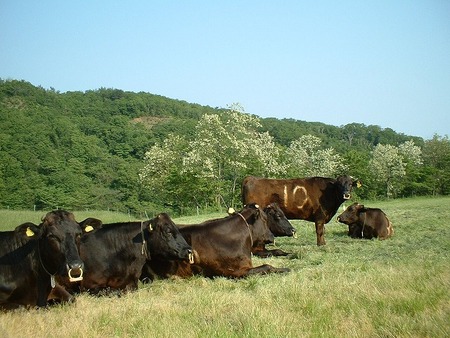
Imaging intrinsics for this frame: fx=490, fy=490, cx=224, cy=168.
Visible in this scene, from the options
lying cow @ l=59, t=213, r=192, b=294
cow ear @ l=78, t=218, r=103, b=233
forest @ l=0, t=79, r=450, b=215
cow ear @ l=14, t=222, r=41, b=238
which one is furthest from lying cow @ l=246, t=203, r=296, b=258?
forest @ l=0, t=79, r=450, b=215

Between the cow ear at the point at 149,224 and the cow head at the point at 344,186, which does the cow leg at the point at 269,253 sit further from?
the cow ear at the point at 149,224

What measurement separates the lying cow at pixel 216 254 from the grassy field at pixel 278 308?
15.2 inches

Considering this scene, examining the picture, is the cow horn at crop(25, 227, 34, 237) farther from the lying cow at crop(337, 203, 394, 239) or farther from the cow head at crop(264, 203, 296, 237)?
the lying cow at crop(337, 203, 394, 239)

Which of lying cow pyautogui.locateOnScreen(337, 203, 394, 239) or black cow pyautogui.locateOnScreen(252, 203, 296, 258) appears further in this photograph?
lying cow pyautogui.locateOnScreen(337, 203, 394, 239)

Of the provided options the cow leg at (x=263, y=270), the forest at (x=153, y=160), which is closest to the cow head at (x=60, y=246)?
the cow leg at (x=263, y=270)

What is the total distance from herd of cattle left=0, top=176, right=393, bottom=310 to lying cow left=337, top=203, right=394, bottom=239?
257cm

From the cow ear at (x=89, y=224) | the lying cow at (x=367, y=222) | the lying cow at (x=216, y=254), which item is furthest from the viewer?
the lying cow at (x=367, y=222)

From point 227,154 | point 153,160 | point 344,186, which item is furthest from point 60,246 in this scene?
point 153,160

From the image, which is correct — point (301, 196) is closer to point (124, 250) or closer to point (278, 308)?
point (124, 250)

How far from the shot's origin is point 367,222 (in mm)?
17016

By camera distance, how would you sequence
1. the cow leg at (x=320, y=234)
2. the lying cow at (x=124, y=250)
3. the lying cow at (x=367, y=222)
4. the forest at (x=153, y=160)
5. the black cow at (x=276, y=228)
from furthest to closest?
1. the forest at (x=153, y=160)
2. the lying cow at (x=367, y=222)
3. the cow leg at (x=320, y=234)
4. the black cow at (x=276, y=228)
5. the lying cow at (x=124, y=250)

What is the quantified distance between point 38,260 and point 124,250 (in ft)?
7.07

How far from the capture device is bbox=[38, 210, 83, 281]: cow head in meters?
7.18

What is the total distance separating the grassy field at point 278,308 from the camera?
5.72 metres
